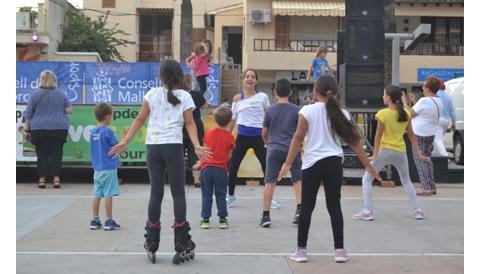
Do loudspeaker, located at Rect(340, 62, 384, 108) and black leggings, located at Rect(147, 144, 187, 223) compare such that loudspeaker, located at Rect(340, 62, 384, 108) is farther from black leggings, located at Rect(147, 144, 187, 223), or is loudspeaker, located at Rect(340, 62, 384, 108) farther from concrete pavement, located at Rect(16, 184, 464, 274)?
black leggings, located at Rect(147, 144, 187, 223)

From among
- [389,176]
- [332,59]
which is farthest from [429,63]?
[389,176]

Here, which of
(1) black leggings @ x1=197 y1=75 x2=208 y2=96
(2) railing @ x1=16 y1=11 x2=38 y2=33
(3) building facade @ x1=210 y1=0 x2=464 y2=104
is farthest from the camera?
(3) building facade @ x1=210 y1=0 x2=464 y2=104

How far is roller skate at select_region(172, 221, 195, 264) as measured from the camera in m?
6.11

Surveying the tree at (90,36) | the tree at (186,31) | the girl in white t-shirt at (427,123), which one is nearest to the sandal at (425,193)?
the girl in white t-shirt at (427,123)

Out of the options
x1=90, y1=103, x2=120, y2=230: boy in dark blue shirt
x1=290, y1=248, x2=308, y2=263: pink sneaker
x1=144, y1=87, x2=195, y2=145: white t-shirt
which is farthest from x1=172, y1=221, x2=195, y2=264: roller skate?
x1=90, y1=103, x2=120, y2=230: boy in dark blue shirt

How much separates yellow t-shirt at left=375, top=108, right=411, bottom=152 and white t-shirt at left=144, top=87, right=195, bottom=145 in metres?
3.18

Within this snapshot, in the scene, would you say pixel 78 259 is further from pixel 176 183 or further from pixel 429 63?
pixel 429 63

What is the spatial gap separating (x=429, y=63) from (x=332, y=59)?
5.06m

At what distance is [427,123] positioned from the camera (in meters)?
10.6

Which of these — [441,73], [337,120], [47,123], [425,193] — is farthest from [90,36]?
[337,120]

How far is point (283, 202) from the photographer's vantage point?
980 cm

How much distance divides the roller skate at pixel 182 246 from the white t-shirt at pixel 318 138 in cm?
126
